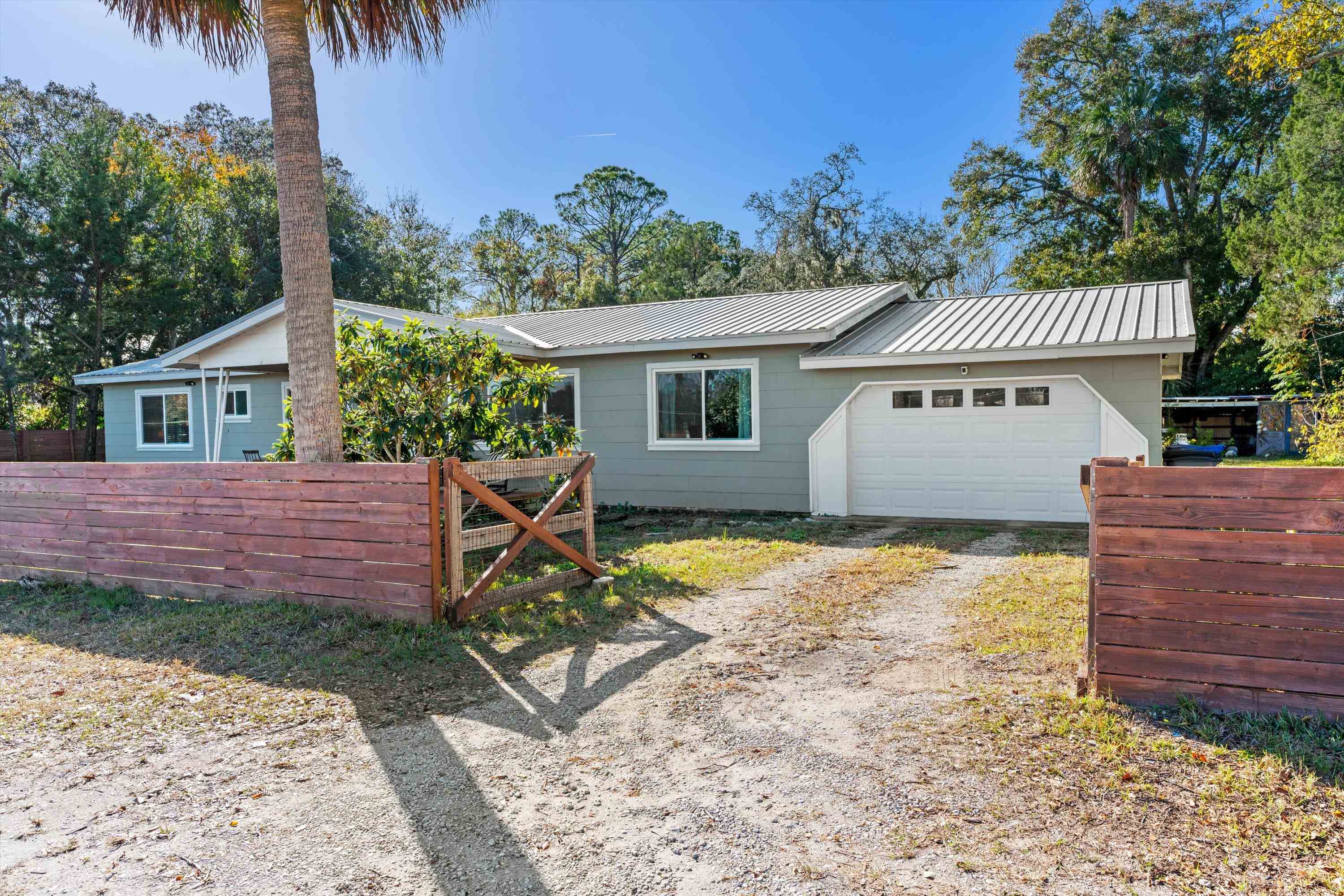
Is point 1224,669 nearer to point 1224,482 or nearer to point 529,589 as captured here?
point 1224,482

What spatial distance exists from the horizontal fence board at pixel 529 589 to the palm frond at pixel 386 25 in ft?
14.3

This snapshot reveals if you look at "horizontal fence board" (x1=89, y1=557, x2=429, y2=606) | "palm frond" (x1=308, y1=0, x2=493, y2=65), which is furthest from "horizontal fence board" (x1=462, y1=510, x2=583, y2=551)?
"palm frond" (x1=308, y1=0, x2=493, y2=65)

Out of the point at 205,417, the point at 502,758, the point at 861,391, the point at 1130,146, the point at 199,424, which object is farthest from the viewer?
the point at 1130,146

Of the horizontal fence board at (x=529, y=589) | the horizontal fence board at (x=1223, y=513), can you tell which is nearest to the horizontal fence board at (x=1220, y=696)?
the horizontal fence board at (x=1223, y=513)

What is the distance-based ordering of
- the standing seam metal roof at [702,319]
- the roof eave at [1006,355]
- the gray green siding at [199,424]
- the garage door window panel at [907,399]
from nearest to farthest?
1. the roof eave at [1006,355]
2. the garage door window panel at [907,399]
3. the standing seam metal roof at [702,319]
4. the gray green siding at [199,424]

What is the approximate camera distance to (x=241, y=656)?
4934 mm

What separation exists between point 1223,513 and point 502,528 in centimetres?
444

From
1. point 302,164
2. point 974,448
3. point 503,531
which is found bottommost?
point 503,531

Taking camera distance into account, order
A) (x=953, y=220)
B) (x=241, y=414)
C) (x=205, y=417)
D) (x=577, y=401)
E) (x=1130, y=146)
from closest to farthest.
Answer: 1. (x=577, y=401)
2. (x=205, y=417)
3. (x=241, y=414)
4. (x=1130, y=146)
5. (x=953, y=220)

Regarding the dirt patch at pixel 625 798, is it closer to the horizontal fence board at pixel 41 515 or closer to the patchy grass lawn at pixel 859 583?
the patchy grass lawn at pixel 859 583

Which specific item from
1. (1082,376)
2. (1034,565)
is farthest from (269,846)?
(1082,376)

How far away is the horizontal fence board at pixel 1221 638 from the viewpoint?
3416 mm

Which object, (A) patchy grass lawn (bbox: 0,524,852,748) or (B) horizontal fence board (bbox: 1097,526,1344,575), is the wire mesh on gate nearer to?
(A) patchy grass lawn (bbox: 0,524,852,748)

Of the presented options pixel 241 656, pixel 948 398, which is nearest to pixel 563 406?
pixel 948 398
